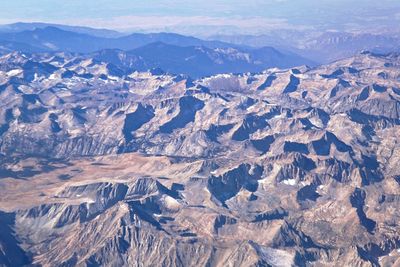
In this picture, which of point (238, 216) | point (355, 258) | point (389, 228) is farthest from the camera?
point (238, 216)

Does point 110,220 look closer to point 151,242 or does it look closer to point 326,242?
point 151,242

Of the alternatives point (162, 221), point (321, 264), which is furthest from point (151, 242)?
point (321, 264)

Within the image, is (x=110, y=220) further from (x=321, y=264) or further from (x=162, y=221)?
(x=321, y=264)

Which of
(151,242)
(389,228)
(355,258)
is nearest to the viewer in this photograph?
(355,258)

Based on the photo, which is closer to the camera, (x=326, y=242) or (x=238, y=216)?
(x=326, y=242)

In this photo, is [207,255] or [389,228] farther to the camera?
[389,228]

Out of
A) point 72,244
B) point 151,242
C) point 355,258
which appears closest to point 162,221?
point 151,242

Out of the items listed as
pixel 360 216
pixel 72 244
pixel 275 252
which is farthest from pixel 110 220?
pixel 360 216

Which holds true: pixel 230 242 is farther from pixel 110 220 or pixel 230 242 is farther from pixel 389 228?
pixel 389 228

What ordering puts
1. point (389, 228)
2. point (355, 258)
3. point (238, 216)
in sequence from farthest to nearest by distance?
point (238, 216)
point (389, 228)
point (355, 258)
